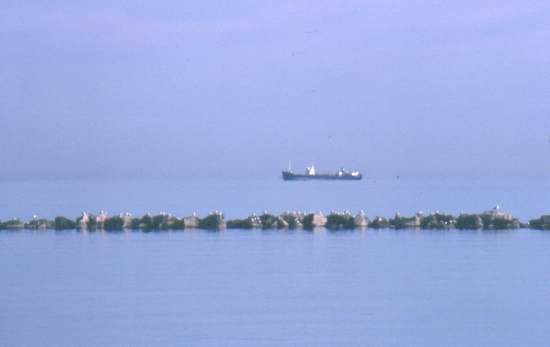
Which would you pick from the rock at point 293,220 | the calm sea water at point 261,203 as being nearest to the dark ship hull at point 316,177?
the calm sea water at point 261,203

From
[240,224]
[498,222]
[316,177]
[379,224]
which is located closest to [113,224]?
[240,224]

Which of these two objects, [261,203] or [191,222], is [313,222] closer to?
[191,222]

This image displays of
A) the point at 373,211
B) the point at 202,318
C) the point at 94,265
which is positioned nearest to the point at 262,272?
the point at 94,265

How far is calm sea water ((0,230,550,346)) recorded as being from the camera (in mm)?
19031

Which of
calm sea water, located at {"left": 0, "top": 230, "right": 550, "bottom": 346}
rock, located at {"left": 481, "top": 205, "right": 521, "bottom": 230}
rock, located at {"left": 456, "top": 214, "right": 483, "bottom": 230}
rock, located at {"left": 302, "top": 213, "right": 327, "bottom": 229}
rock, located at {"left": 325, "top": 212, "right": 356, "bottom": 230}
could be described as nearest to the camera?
calm sea water, located at {"left": 0, "top": 230, "right": 550, "bottom": 346}

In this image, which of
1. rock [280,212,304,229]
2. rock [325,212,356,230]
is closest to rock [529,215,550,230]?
rock [325,212,356,230]

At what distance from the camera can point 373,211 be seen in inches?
2234

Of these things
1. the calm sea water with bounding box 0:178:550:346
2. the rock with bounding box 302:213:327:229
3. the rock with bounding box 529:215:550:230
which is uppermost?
the rock with bounding box 302:213:327:229

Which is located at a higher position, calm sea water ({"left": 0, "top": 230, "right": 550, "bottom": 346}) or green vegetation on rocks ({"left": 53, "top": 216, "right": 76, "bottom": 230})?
green vegetation on rocks ({"left": 53, "top": 216, "right": 76, "bottom": 230})

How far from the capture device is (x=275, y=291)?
23.2 metres

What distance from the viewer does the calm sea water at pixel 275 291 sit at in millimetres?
19031

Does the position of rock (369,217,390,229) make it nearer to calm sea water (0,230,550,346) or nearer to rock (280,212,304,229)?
rock (280,212,304,229)

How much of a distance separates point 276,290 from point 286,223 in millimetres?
14847

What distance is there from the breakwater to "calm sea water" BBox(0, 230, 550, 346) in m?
3.26
